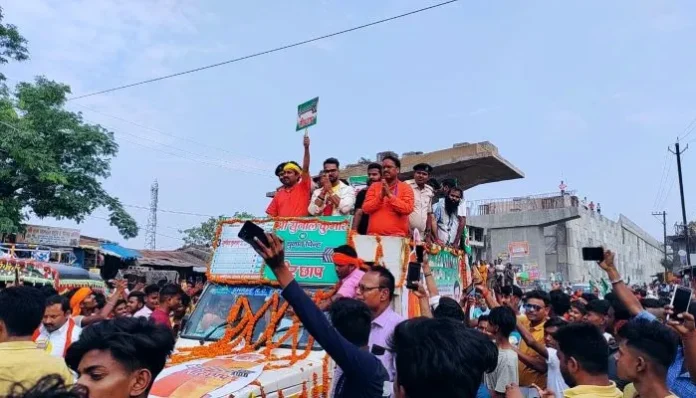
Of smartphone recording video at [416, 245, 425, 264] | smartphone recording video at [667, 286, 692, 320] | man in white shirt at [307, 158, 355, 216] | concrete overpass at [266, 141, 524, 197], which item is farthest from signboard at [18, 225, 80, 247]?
smartphone recording video at [667, 286, 692, 320]

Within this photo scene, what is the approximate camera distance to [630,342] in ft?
9.00

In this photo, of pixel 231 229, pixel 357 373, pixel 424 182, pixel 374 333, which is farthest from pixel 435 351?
pixel 424 182

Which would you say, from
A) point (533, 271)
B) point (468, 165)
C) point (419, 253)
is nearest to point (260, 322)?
point (419, 253)

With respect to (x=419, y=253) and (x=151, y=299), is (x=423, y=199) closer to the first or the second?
(x=419, y=253)

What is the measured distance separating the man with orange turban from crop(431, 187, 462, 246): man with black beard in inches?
108

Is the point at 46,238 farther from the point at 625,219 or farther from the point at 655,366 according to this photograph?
the point at 625,219

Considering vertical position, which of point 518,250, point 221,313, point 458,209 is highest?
point 518,250

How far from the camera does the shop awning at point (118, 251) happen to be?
2341cm

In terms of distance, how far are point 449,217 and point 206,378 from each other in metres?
4.93

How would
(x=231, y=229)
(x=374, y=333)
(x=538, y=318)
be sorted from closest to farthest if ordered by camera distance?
1. (x=374, y=333)
2. (x=538, y=318)
3. (x=231, y=229)

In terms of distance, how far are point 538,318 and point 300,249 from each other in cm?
254

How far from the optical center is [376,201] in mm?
6559

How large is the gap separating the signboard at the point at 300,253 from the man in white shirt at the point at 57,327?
1471 mm

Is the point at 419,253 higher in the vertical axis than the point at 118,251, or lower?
lower
